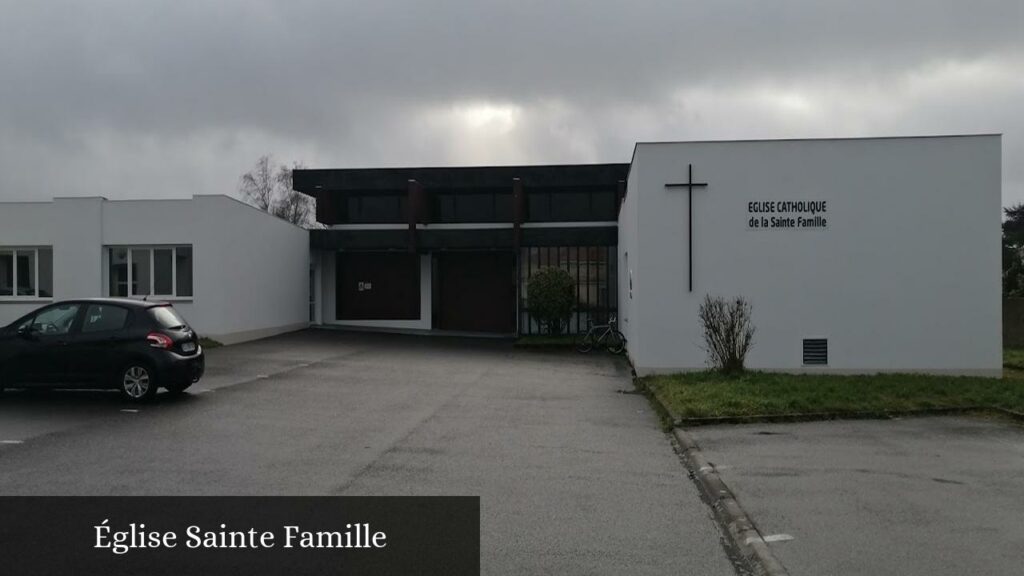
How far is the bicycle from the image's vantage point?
24948mm

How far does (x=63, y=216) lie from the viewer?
23.3 metres

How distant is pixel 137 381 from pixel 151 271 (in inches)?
493

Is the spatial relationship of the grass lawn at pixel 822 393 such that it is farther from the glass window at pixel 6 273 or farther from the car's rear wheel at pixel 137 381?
the glass window at pixel 6 273

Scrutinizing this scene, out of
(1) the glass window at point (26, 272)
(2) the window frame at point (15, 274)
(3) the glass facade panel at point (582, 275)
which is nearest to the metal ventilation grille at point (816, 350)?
(3) the glass facade panel at point (582, 275)

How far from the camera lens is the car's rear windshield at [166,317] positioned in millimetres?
12350

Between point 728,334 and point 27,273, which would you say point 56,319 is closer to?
point 728,334

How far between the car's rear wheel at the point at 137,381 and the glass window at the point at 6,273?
15088 mm

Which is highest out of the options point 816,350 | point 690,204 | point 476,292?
point 690,204

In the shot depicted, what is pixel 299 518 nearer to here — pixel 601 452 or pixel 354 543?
pixel 354 543

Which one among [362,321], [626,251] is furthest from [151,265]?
[626,251]

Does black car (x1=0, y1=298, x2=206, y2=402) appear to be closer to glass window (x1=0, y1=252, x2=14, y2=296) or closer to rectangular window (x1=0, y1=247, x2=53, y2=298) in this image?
rectangular window (x1=0, y1=247, x2=53, y2=298)
